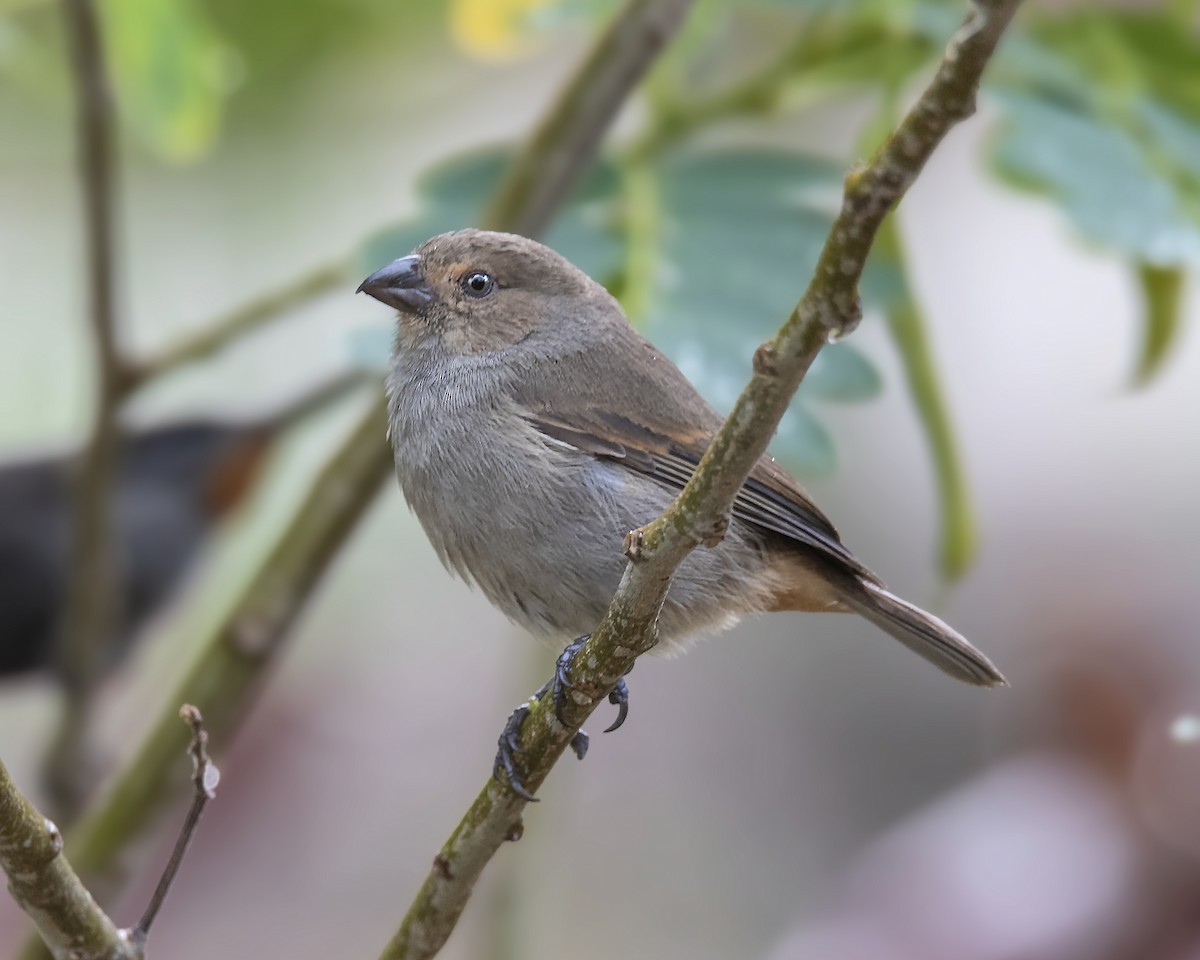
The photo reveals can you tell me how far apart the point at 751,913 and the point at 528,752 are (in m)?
4.71

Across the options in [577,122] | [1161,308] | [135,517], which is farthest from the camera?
[135,517]

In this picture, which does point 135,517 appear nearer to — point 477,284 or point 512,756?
point 477,284

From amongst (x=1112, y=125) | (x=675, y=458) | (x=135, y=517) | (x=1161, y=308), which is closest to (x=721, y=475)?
(x=675, y=458)

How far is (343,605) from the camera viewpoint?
21.6 feet

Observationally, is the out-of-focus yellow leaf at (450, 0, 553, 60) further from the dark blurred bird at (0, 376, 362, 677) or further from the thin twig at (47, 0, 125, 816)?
the dark blurred bird at (0, 376, 362, 677)

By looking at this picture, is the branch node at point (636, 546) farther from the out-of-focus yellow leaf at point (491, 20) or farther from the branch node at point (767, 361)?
the out-of-focus yellow leaf at point (491, 20)

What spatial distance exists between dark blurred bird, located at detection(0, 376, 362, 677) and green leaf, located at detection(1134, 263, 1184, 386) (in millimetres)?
2431

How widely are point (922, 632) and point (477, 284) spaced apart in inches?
43.8

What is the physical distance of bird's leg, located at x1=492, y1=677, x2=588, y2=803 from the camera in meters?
2.03

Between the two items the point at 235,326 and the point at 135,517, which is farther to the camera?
the point at 135,517

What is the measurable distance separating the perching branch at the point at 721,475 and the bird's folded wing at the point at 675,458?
2.14 feet

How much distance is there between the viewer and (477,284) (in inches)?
121

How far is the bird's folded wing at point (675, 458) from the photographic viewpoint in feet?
8.84

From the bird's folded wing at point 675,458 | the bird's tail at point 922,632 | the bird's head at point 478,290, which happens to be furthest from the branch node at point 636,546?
the bird's head at point 478,290
